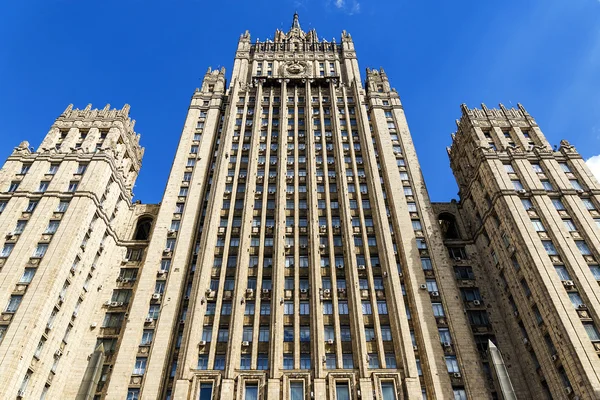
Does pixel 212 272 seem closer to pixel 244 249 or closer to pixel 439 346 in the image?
pixel 244 249

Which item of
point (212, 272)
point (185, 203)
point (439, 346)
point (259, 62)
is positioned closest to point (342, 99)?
point (259, 62)

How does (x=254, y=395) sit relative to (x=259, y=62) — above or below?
below

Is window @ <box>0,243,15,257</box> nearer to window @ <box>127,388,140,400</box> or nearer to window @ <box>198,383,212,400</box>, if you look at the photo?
window @ <box>127,388,140,400</box>

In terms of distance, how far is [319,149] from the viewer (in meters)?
58.6

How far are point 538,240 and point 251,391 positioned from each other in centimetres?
2633

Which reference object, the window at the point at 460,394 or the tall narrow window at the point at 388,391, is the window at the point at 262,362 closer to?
the tall narrow window at the point at 388,391

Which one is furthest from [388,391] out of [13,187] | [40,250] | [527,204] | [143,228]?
[13,187]

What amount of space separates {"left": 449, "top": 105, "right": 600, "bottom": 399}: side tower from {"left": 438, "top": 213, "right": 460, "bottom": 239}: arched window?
1.62 m

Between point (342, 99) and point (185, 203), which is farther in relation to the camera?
point (342, 99)

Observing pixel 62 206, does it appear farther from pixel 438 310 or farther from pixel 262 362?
pixel 438 310

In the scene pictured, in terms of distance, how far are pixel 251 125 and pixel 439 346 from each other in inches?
1424

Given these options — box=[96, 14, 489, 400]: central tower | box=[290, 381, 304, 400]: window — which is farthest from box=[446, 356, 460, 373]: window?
box=[290, 381, 304, 400]: window

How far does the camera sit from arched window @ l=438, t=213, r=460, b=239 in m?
56.5

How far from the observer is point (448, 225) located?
2250 inches
